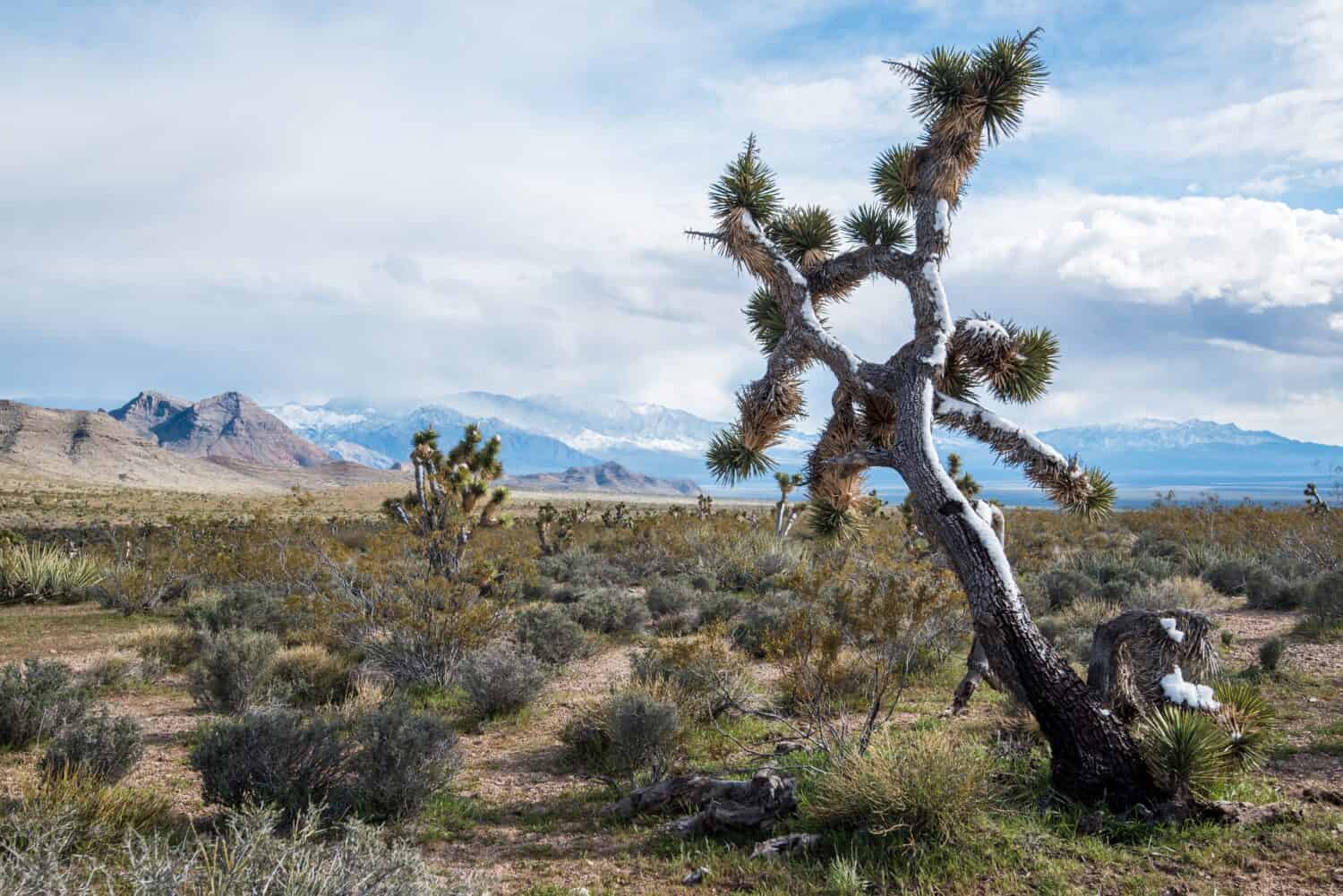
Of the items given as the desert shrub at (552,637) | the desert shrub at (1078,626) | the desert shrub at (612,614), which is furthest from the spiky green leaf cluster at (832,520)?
the desert shrub at (612,614)

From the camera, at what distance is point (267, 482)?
15325 centimetres

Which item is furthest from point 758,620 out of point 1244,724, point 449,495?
point 1244,724

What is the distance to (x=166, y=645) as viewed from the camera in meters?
12.1

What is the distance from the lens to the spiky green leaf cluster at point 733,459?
26.5 ft

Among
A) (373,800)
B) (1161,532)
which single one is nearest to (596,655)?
(373,800)

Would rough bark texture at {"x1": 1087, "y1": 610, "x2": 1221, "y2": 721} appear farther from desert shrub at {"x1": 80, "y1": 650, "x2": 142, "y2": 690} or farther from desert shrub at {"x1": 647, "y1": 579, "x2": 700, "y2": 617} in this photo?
desert shrub at {"x1": 80, "y1": 650, "x2": 142, "y2": 690}

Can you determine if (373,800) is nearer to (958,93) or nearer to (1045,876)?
(1045,876)

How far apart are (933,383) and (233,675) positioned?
8.88 metres

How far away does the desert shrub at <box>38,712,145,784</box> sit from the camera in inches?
233

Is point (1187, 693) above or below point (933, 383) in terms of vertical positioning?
below

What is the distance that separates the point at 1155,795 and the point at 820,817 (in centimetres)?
234

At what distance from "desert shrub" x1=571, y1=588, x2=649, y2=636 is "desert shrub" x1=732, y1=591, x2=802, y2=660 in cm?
212

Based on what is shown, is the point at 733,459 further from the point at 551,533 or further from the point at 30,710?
the point at 551,533

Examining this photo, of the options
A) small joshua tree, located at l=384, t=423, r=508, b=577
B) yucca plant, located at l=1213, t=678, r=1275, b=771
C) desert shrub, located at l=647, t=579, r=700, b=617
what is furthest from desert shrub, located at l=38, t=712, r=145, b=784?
desert shrub, located at l=647, t=579, r=700, b=617
